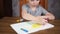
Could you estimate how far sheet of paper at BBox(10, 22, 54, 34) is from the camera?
0.88 meters

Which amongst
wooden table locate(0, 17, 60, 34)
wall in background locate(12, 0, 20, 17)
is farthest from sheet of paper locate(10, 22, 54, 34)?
wall in background locate(12, 0, 20, 17)

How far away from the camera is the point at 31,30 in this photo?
896 millimetres

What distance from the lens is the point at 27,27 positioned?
94 centimetres

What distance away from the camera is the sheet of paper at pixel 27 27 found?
2.89ft

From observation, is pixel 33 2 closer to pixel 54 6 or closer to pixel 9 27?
pixel 54 6

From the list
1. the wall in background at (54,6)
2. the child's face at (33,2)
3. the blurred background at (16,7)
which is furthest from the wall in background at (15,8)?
the wall in background at (54,6)

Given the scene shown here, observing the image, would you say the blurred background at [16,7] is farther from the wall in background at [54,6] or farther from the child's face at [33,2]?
the child's face at [33,2]

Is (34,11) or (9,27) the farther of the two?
(34,11)

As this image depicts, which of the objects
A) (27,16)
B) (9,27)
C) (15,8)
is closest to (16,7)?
(15,8)

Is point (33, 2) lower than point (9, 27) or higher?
higher

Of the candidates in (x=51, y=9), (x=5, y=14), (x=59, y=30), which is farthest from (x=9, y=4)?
(x=59, y=30)

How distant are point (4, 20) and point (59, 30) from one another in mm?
464

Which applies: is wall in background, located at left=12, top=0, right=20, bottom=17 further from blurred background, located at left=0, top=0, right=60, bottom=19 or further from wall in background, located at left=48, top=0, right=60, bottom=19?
wall in background, located at left=48, top=0, right=60, bottom=19

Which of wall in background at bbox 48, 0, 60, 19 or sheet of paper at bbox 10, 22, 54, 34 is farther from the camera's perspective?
wall in background at bbox 48, 0, 60, 19
